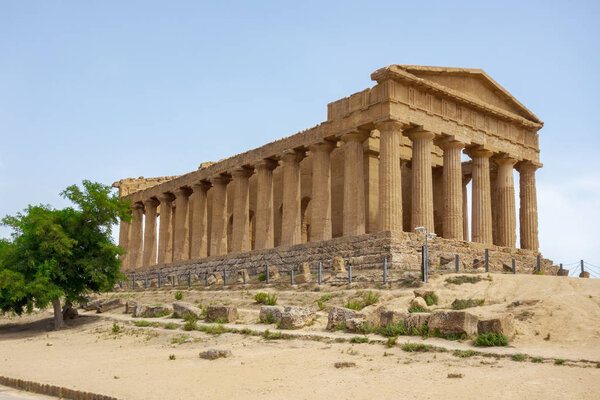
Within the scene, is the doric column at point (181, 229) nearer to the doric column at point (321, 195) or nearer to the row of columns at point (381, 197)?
the row of columns at point (381, 197)

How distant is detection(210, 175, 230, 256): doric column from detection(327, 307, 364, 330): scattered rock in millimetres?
23514

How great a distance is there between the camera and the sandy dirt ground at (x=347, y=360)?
11.0 meters

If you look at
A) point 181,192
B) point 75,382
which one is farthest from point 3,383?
point 181,192

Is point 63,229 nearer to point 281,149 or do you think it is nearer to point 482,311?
point 281,149

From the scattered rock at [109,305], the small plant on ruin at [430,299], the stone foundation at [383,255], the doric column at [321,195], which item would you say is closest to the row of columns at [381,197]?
the doric column at [321,195]

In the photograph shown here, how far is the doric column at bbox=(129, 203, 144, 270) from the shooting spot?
5022 centimetres

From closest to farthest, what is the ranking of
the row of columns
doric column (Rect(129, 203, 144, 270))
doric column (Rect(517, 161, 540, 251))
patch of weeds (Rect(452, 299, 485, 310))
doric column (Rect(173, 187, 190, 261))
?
1. patch of weeds (Rect(452, 299, 485, 310))
2. the row of columns
3. doric column (Rect(517, 161, 540, 251))
4. doric column (Rect(173, 187, 190, 261))
5. doric column (Rect(129, 203, 144, 270))

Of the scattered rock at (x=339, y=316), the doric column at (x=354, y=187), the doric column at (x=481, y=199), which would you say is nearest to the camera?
the scattered rock at (x=339, y=316)

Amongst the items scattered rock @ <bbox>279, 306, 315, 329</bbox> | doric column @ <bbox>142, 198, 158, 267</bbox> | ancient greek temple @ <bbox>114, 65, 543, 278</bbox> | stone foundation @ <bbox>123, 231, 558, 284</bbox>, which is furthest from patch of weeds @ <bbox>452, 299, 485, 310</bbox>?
doric column @ <bbox>142, 198, 158, 267</bbox>

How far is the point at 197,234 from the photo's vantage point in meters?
42.2

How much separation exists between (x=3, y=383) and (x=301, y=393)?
26.4 ft

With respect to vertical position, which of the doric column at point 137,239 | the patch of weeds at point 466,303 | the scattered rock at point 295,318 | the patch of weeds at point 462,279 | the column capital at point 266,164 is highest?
the column capital at point 266,164

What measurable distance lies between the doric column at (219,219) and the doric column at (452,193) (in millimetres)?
14786

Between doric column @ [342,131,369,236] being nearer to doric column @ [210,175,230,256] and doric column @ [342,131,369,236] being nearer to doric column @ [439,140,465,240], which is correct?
doric column @ [439,140,465,240]
